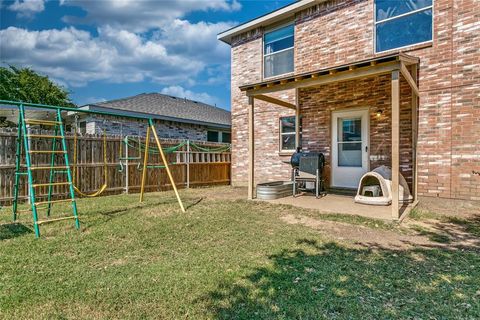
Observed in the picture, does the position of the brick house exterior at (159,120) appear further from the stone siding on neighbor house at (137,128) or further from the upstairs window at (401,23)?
the upstairs window at (401,23)

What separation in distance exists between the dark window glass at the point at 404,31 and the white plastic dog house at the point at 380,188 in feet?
10.5

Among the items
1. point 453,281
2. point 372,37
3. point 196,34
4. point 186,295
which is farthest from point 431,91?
point 196,34

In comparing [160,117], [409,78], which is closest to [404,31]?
[409,78]

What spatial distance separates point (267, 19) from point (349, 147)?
16.5ft

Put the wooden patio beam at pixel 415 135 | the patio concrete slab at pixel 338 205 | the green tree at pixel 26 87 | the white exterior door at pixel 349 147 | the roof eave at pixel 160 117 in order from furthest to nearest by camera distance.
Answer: the green tree at pixel 26 87
the roof eave at pixel 160 117
the white exterior door at pixel 349 147
the wooden patio beam at pixel 415 135
the patio concrete slab at pixel 338 205

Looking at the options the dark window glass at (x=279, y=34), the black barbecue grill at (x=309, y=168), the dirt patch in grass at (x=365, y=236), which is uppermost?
the dark window glass at (x=279, y=34)

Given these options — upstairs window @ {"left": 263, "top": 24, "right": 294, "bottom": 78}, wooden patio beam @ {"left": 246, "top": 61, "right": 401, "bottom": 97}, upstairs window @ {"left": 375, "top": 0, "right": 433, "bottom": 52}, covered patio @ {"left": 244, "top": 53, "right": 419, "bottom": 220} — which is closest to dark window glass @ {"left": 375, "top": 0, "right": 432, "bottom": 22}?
upstairs window @ {"left": 375, "top": 0, "right": 433, "bottom": 52}

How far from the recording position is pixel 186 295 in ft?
8.20

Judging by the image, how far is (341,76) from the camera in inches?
233

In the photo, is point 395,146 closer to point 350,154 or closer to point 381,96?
point 381,96

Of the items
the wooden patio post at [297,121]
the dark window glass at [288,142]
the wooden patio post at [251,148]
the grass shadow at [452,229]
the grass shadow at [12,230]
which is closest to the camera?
the grass shadow at [452,229]

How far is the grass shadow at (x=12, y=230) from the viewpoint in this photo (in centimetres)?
424

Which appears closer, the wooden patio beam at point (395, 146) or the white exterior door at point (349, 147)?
the wooden patio beam at point (395, 146)

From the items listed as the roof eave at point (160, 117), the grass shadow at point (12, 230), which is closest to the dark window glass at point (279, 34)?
the roof eave at point (160, 117)
